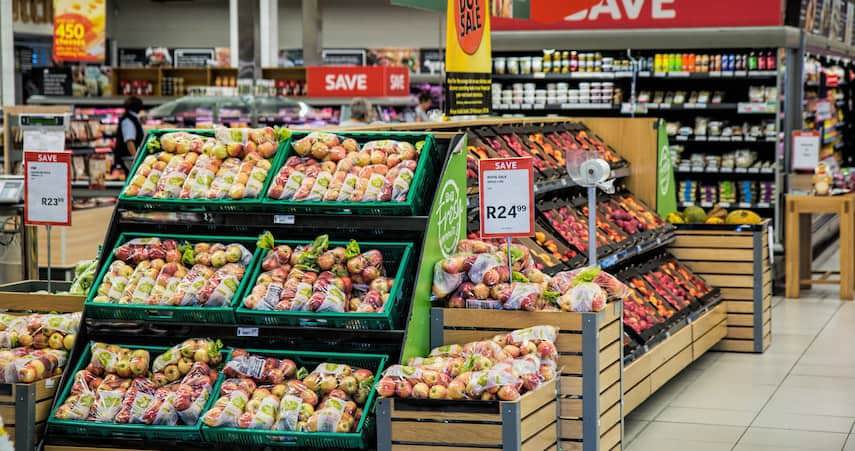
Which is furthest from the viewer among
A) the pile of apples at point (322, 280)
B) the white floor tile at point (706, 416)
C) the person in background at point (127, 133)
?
the person in background at point (127, 133)

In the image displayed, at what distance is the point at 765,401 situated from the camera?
6844 millimetres

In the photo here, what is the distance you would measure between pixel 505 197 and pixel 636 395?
1831 millimetres

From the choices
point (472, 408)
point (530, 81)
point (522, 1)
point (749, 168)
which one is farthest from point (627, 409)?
point (530, 81)

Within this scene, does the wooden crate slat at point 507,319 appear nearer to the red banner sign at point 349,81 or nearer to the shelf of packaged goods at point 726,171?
the shelf of packaged goods at point 726,171

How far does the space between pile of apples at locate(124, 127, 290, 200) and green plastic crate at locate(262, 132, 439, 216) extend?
0.09m

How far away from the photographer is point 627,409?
241 inches

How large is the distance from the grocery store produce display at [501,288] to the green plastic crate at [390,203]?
295mm

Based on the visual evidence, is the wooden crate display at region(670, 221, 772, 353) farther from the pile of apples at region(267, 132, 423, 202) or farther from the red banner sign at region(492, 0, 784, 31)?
the pile of apples at region(267, 132, 423, 202)

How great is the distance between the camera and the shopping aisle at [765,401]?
6027mm

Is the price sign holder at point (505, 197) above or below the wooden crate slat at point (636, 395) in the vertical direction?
above

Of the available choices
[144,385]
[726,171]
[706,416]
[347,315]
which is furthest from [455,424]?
[726,171]

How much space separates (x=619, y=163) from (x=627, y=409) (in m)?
2.54

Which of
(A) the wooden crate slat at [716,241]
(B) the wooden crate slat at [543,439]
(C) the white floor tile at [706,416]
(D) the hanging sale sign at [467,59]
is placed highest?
(D) the hanging sale sign at [467,59]

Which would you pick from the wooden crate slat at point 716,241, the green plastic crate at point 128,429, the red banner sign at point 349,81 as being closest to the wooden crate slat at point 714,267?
the wooden crate slat at point 716,241
